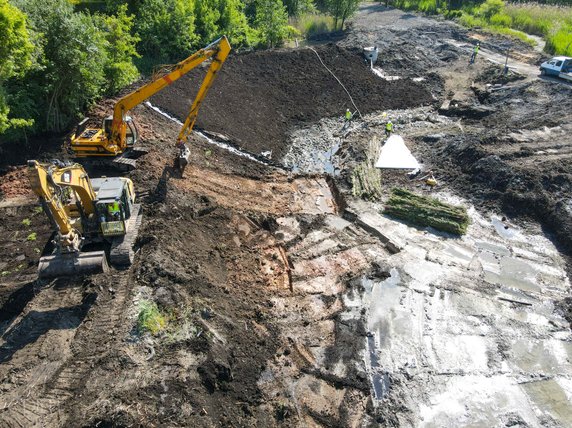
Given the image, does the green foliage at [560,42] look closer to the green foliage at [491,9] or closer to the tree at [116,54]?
the green foliage at [491,9]

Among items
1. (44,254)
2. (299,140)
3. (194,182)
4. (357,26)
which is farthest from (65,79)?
(357,26)

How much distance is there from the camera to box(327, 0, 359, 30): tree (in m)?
36.3

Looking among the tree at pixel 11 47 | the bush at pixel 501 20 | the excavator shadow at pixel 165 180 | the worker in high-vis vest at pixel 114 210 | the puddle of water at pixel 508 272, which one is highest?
the tree at pixel 11 47

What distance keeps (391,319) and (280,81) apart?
17.8 m

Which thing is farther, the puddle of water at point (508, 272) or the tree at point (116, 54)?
the tree at point (116, 54)

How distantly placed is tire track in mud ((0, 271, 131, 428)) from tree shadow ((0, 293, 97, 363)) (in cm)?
23

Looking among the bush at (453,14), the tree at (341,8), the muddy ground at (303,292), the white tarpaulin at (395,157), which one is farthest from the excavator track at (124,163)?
the bush at (453,14)

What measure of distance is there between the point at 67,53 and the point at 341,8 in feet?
85.3

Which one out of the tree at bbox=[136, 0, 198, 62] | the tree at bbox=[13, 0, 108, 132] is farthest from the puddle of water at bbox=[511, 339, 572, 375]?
the tree at bbox=[136, 0, 198, 62]

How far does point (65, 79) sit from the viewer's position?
1758 centimetres

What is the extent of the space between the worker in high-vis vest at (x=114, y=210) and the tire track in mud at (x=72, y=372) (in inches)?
68.1

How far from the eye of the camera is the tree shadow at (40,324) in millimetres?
10758

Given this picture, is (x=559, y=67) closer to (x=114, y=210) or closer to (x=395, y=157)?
(x=395, y=157)

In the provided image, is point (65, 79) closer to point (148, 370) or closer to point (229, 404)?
point (148, 370)
